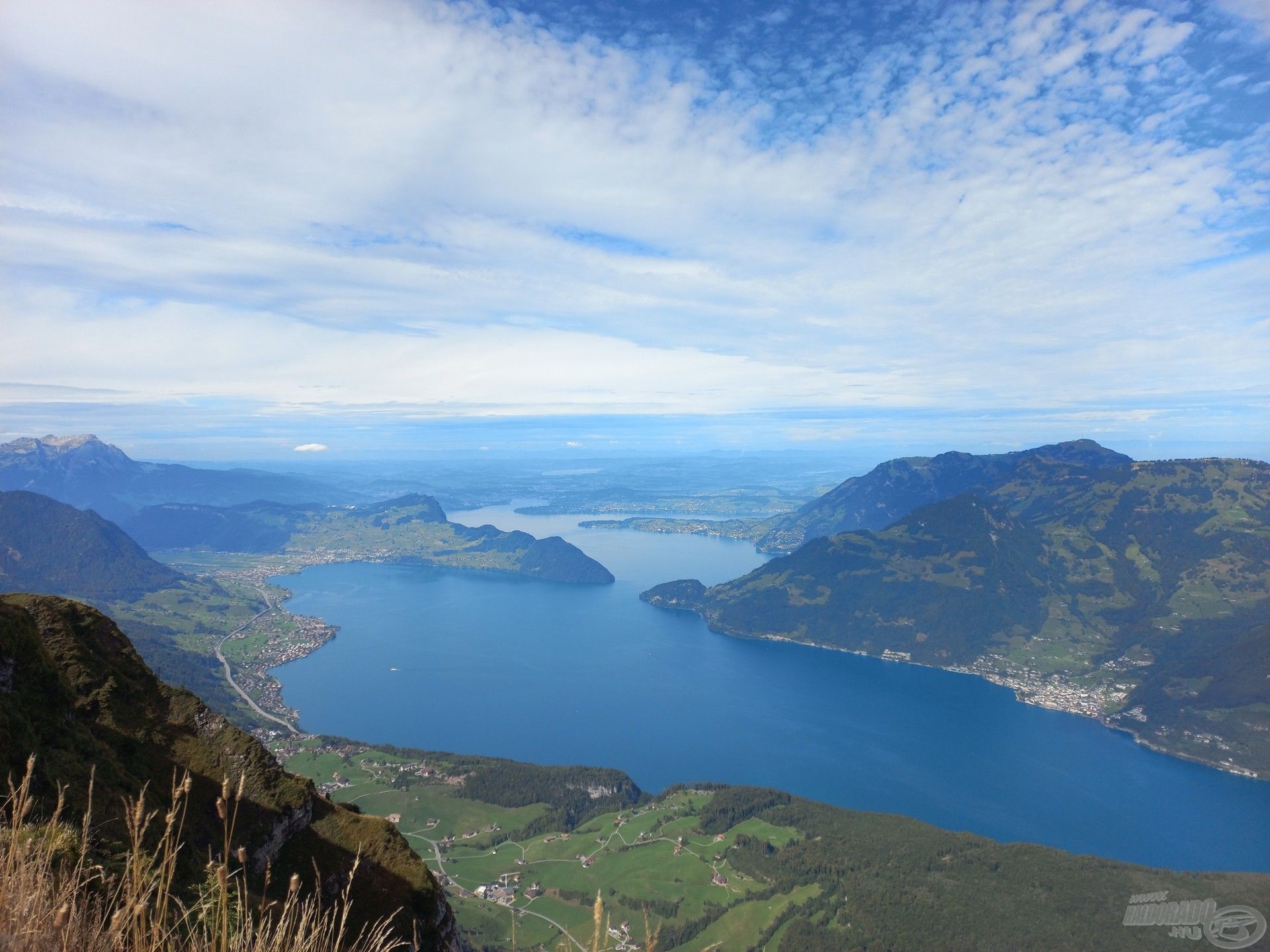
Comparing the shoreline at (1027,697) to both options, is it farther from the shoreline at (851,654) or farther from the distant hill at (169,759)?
the distant hill at (169,759)

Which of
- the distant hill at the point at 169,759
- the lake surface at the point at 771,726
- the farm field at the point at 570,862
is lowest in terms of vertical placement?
the lake surface at the point at 771,726

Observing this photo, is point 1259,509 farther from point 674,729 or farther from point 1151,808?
point 674,729

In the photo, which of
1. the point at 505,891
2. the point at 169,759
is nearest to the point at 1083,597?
the point at 505,891

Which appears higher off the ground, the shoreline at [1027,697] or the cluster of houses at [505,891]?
the cluster of houses at [505,891]

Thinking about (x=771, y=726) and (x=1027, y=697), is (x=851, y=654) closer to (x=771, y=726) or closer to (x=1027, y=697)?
(x=1027, y=697)

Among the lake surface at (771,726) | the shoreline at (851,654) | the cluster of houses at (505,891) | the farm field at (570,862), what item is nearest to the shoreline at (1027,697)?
the shoreline at (851,654)

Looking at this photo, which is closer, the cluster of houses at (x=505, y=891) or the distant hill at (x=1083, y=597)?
the cluster of houses at (x=505, y=891)
